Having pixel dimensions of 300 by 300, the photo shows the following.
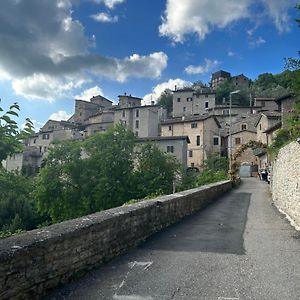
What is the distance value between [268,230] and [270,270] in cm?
458

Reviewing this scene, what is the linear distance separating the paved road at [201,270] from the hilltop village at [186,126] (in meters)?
31.7

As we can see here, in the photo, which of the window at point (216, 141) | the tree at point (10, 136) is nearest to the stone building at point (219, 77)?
the window at point (216, 141)

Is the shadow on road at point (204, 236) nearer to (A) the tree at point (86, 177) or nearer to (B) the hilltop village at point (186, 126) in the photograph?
(A) the tree at point (86, 177)

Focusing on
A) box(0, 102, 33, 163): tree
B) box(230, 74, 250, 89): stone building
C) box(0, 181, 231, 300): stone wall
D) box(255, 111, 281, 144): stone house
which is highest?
box(230, 74, 250, 89): stone building

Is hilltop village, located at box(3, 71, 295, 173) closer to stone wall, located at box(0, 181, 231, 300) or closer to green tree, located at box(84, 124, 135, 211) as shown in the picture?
green tree, located at box(84, 124, 135, 211)

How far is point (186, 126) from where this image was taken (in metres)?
66.4

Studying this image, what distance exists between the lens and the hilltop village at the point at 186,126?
5469 cm

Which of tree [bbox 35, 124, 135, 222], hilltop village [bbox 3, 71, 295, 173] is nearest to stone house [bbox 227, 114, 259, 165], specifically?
hilltop village [bbox 3, 71, 295, 173]

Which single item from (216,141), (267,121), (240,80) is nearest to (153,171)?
(267,121)

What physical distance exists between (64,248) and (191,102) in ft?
292

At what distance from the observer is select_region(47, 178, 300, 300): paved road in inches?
188

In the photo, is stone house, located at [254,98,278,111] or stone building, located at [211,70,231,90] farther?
stone building, located at [211,70,231,90]

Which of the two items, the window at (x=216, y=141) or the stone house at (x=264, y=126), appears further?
the window at (x=216, y=141)

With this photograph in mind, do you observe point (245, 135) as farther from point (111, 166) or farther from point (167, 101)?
point (167, 101)
